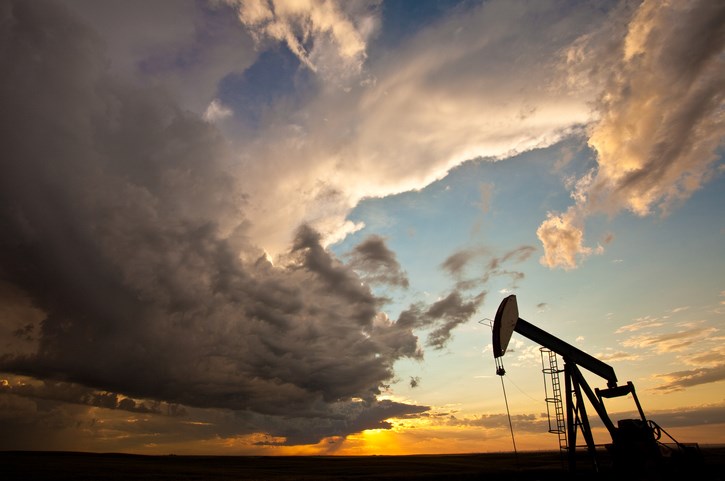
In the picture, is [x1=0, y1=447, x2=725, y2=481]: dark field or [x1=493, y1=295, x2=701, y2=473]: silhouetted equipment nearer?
[x1=493, y1=295, x2=701, y2=473]: silhouetted equipment

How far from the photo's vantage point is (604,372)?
19.0 m

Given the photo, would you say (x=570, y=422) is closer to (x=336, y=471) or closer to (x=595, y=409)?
(x=595, y=409)

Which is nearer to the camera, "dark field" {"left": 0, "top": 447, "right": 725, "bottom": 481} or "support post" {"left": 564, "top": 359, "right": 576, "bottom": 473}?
"support post" {"left": 564, "top": 359, "right": 576, "bottom": 473}

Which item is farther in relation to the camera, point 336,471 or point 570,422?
point 336,471

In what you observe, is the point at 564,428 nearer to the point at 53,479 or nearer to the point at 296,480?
the point at 296,480

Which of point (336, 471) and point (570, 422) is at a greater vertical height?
point (570, 422)

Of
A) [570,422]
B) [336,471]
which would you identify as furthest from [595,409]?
[336,471]

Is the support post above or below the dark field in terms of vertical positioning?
above

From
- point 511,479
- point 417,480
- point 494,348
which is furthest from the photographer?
point 417,480

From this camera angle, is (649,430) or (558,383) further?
(558,383)

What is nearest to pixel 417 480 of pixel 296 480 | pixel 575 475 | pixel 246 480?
pixel 296 480

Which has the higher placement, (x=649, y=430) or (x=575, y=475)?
(x=649, y=430)

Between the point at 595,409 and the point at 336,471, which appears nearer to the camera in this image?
the point at 595,409

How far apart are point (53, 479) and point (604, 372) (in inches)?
2096
